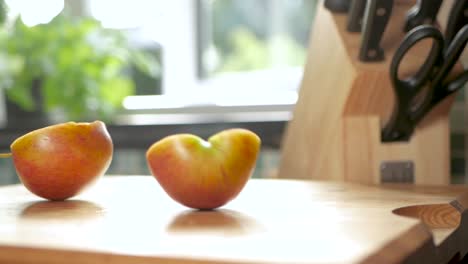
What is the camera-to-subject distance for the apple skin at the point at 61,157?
786 mm

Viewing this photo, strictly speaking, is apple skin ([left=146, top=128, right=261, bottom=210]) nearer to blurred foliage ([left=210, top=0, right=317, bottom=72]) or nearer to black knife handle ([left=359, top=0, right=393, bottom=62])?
black knife handle ([left=359, top=0, right=393, bottom=62])

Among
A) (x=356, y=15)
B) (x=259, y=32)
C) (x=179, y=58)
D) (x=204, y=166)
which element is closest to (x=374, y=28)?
(x=356, y=15)

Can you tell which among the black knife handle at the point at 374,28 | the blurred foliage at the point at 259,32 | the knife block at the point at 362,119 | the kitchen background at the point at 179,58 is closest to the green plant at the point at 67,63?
the kitchen background at the point at 179,58

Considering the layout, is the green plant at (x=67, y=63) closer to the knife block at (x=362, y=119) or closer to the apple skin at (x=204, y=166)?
the knife block at (x=362, y=119)

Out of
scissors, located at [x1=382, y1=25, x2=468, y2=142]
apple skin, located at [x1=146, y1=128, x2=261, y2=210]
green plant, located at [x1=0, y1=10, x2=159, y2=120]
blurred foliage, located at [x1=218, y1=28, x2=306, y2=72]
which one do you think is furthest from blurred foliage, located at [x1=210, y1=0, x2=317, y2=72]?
apple skin, located at [x1=146, y1=128, x2=261, y2=210]

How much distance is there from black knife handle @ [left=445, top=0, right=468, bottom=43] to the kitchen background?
845mm

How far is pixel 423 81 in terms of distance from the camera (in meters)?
0.94

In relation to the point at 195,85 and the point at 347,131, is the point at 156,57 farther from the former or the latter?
the point at 347,131

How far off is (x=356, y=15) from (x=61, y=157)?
16.9 inches

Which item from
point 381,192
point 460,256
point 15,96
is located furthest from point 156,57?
Answer: point 460,256

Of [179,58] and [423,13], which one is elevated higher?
[423,13]

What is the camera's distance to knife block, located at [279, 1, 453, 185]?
1.01 meters

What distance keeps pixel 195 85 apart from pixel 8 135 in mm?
483

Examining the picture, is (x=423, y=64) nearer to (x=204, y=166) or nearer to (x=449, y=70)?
(x=449, y=70)
